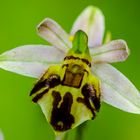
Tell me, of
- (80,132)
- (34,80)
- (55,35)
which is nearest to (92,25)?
(55,35)

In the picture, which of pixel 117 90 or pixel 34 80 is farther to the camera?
pixel 34 80

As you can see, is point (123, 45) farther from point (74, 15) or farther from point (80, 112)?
point (74, 15)

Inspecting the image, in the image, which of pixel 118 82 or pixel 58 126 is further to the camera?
pixel 118 82

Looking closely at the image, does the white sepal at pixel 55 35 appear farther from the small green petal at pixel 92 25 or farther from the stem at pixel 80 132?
the stem at pixel 80 132

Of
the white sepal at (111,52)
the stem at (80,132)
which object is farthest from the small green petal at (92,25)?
the stem at (80,132)

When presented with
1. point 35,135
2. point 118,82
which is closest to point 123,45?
point 118,82

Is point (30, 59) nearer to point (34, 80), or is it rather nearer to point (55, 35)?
point (55, 35)

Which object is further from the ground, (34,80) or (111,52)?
(111,52)
